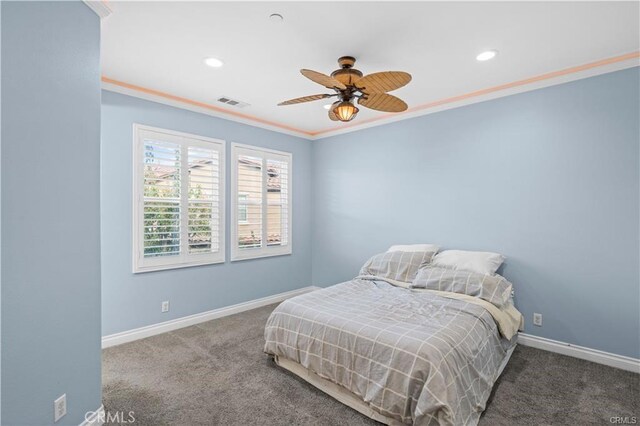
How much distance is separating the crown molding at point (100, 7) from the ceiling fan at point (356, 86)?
4.34 feet

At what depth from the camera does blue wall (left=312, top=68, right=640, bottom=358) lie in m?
2.71

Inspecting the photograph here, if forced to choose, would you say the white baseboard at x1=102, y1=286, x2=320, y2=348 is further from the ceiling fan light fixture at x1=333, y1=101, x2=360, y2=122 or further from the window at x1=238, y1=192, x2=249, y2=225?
the ceiling fan light fixture at x1=333, y1=101, x2=360, y2=122

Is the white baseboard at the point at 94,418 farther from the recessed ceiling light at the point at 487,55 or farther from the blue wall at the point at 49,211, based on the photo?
the recessed ceiling light at the point at 487,55

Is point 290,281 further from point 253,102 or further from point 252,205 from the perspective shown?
point 253,102

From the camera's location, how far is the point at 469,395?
1.90 meters

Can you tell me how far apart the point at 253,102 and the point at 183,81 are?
86 cm

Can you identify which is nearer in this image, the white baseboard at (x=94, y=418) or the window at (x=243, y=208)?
the white baseboard at (x=94, y=418)

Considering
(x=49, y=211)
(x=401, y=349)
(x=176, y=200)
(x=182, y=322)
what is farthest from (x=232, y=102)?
(x=401, y=349)

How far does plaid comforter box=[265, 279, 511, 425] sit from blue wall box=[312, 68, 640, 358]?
0.94m

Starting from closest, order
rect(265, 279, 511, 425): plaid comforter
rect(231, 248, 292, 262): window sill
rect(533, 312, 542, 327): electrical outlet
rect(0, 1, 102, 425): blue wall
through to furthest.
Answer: rect(0, 1, 102, 425): blue wall → rect(265, 279, 511, 425): plaid comforter → rect(533, 312, 542, 327): electrical outlet → rect(231, 248, 292, 262): window sill

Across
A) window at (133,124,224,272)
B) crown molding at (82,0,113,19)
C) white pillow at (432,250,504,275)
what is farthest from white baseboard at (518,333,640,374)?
crown molding at (82,0,113,19)

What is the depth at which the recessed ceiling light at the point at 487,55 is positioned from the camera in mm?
2594

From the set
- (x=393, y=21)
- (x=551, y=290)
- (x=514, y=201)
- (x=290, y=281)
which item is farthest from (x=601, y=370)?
(x=290, y=281)

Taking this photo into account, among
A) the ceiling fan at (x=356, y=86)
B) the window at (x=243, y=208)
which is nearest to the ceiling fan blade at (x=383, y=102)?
the ceiling fan at (x=356, y=86)
